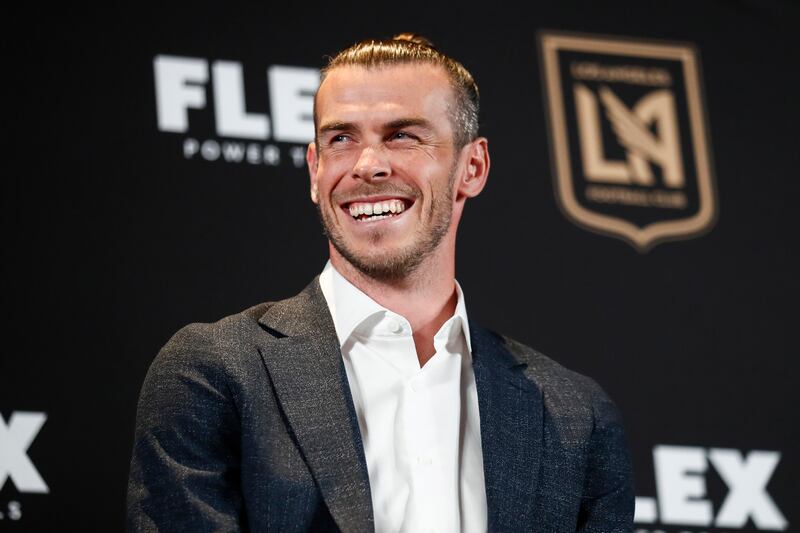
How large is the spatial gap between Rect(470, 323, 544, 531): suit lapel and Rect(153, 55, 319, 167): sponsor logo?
2.48 ft

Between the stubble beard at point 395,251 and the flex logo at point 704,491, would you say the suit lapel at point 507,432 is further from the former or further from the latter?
the flex logo at point 704,491

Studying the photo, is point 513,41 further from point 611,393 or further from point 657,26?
point 611,393

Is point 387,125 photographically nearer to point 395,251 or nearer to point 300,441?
→ point 395,251

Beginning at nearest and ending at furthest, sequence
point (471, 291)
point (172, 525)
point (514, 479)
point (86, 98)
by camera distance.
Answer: point (172, 525), point (514, 479), point (86, 98), point (471, 291)

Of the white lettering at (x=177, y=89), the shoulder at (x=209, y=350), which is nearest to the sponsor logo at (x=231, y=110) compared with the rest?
the white lettering at (x=177, y=89)

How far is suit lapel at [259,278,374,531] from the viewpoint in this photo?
2037 mm

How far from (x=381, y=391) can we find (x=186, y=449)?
36 centimetres

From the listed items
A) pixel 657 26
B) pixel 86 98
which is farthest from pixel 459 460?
pixel 657 26

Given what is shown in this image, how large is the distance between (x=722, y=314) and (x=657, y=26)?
76 cm

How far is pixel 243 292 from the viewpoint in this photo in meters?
2.80

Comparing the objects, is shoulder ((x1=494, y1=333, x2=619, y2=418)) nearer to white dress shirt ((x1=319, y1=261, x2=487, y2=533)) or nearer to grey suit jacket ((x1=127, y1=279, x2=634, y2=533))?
grey suit jacket ((x1=127, y1=279, x2=634, y2=533))

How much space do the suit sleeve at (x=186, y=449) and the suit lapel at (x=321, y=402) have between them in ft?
0.33

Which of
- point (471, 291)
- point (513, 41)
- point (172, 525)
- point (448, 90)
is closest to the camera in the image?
point (172, 525)

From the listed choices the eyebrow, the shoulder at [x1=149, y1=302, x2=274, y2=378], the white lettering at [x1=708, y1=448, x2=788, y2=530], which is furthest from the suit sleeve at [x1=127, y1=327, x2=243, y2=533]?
the white lettering at [x1=708, y1=448, x2=788, y2=530]
